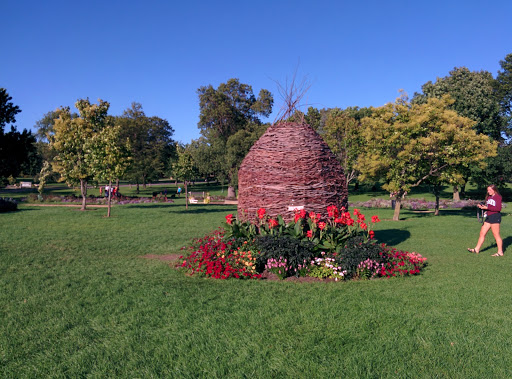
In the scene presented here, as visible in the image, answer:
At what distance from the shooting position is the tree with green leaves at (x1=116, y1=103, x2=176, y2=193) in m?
47.9

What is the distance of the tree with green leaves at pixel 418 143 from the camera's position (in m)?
19.6

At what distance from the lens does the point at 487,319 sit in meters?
5.61

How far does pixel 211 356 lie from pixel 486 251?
10.2m

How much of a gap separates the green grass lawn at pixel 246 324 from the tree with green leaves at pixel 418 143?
1073 centimetres

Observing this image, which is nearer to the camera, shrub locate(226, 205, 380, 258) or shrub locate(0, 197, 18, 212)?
shrub locate(226, 205, 380, 258)

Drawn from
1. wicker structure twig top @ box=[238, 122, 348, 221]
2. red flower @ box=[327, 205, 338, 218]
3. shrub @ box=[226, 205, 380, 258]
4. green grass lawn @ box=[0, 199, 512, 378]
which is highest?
wicker structure twig top @ box=[238, 122, 348, 221]

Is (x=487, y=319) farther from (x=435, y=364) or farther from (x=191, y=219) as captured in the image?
(x=191, y=219)

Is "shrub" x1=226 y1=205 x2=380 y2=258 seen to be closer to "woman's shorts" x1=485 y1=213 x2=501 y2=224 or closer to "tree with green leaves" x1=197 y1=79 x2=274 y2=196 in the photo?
"woman's shorts" x1=485 y1=213 x2=501 y2=224

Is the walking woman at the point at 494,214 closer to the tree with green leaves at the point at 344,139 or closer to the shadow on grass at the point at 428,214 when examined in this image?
the shadow on grass at the point at 428,214

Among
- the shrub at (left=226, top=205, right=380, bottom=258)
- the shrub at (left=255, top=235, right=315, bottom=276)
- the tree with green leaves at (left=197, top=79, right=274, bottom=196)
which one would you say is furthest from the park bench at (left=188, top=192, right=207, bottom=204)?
the shrub at (left=255, top=235, right=315, bottom=276)

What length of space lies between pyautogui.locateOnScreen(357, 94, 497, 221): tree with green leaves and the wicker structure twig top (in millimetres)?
11271

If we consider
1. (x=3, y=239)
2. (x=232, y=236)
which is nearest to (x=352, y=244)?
(x=232, y=236)

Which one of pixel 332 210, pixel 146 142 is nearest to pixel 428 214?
pixel 332 210

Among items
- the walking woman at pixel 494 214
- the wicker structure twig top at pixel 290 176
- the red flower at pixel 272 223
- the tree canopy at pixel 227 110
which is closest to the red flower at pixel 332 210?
the wicker structure twig top at pixel 290 176
